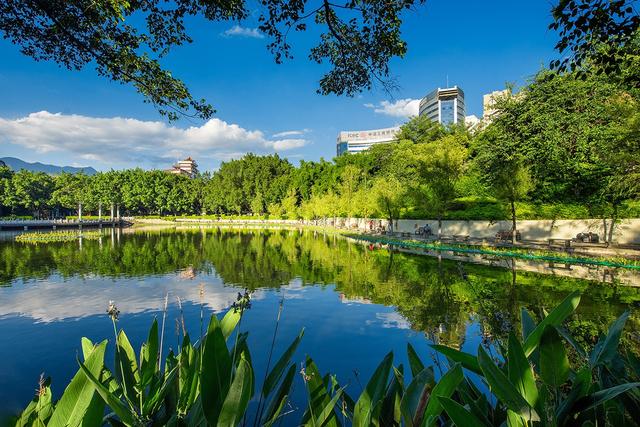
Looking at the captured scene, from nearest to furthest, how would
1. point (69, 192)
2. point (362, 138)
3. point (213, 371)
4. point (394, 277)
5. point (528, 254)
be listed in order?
point (213, 371)
point (394, 277)
point (528, 254)
point (69, 192)
point (362, 138)

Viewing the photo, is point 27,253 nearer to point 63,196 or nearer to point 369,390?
point 369,390

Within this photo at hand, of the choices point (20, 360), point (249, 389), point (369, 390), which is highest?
point (249, 389)

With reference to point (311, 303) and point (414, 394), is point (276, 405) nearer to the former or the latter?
point (414, 394)

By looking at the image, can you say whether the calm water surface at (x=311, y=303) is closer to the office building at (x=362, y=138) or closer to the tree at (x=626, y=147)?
the tree at (x=626, y=147)

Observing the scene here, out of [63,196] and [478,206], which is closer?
[478,206]

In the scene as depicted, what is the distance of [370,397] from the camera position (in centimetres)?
194

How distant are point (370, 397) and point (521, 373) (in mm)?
823

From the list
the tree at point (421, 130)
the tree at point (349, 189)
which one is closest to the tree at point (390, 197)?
the tree at point (349, 189)

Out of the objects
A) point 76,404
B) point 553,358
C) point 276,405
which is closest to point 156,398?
point 76,404

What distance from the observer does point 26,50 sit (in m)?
4.95

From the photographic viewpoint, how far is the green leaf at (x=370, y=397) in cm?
179

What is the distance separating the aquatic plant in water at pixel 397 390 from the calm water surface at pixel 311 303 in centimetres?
49

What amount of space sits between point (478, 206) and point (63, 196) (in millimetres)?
77136

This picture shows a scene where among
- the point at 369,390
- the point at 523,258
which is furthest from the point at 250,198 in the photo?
the point at 369,390
